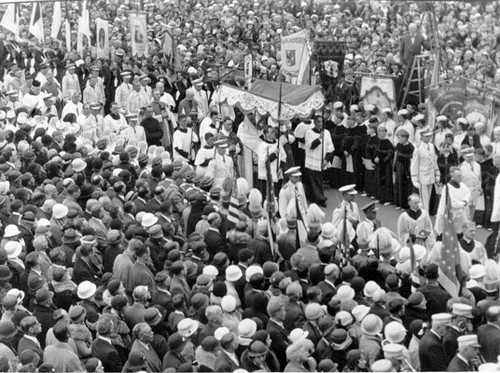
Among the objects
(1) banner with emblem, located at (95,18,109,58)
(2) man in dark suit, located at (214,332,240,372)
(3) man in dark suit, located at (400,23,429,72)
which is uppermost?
(2) man in dark suit, located at (214,332,240,372)

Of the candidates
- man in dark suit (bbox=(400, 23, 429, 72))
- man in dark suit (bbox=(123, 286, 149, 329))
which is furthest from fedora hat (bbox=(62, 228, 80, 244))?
man in dark suit (bbox=(400, 23, 429, 72))

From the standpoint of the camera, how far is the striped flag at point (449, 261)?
10.9 m

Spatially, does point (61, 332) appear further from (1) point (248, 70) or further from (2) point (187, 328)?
(1) point (248, 70)

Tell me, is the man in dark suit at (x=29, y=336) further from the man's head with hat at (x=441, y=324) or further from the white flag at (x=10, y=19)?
the white flag at (x=10, y=19)

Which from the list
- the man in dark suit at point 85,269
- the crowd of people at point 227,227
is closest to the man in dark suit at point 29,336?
the crowd of people at point 227,227

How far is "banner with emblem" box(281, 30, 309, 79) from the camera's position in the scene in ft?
60.5

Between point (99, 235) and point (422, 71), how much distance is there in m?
10.6

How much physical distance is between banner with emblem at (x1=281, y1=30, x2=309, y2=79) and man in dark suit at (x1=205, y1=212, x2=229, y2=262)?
6155 millimetres

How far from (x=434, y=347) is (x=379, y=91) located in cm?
1060

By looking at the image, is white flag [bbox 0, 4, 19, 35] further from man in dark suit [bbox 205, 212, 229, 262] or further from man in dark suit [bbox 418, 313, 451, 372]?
man in dark suit [bbox 418, 313, 451, 372]

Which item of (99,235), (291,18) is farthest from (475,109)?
(291,18)

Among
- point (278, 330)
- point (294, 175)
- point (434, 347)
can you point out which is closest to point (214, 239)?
point (294, 175)

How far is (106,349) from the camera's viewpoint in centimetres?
975

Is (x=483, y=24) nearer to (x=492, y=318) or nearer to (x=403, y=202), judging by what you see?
(x=403, y=202)
